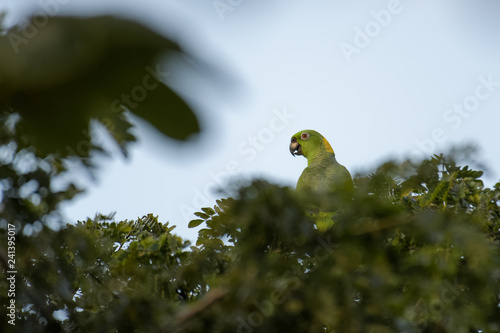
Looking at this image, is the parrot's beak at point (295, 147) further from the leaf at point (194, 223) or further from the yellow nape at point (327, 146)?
the leaf at point (194, 223)

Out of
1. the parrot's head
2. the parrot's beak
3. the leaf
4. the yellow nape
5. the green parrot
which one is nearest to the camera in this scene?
the green parrot

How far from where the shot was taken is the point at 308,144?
5859 mm

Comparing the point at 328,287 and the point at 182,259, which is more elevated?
the point at 328,287

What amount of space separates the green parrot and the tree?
0.06 meters

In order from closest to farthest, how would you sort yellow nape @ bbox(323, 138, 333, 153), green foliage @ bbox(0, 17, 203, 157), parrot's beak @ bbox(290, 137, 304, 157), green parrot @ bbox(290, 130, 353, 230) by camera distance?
green foliage @ bbox(0, 17, 203, 157), green parrot @ bbox(290, 130, 353, 230), yellow nape @ bbox(323, 138, 333, 153), parrot's beak @ bbox(290, 137, 304, 157)

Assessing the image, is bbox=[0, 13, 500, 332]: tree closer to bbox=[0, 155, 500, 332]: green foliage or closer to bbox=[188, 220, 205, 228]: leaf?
bbox=[0, 155, 500, 332]: green foliage

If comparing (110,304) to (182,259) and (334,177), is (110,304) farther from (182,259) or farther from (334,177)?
(334,177)

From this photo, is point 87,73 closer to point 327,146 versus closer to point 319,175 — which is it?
point 319,175

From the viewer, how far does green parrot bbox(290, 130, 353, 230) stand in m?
1.82

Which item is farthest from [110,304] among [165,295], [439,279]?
[439,279]

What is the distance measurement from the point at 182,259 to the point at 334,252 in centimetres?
82

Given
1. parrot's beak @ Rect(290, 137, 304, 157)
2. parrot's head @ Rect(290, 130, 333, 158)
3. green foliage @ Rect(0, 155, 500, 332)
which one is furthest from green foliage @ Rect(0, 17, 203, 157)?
parrot's beak @ Rect(290, 137, 304, 157)

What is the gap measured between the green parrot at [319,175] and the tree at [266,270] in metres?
0.06

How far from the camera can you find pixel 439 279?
188 cm
